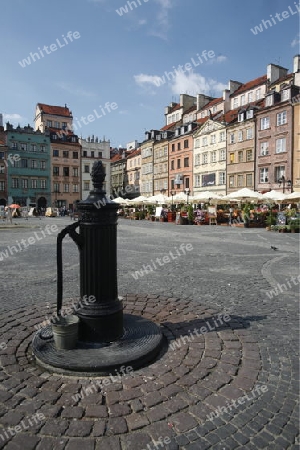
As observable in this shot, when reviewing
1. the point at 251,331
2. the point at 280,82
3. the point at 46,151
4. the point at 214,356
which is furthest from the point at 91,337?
the point at 46,151

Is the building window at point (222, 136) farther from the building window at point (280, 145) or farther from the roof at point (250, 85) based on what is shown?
the building window at point (280, 145)

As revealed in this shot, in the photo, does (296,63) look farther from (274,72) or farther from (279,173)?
(279,173)

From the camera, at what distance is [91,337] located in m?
3.71

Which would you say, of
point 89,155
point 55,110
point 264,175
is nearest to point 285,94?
point 264,175

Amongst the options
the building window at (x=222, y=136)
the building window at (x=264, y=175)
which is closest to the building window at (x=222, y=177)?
the building window at (x=222, y=136)

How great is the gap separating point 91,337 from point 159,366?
864 millimetres

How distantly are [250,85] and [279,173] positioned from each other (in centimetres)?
1832

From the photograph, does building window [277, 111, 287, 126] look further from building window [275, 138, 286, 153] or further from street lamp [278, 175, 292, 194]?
street lamp [278, 175, 292, 194]

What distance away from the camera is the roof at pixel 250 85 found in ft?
146

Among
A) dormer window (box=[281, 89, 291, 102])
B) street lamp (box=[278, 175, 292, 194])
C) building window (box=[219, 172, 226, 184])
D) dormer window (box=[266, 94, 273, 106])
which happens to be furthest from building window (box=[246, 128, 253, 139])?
street lamp (box=[278, 175, 292, 194])

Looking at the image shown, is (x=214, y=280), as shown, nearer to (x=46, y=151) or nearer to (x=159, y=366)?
(x=159, y=366)

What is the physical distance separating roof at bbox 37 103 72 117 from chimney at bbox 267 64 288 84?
139 ft

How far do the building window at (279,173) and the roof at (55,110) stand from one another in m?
48.2

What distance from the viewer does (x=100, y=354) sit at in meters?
3.43
